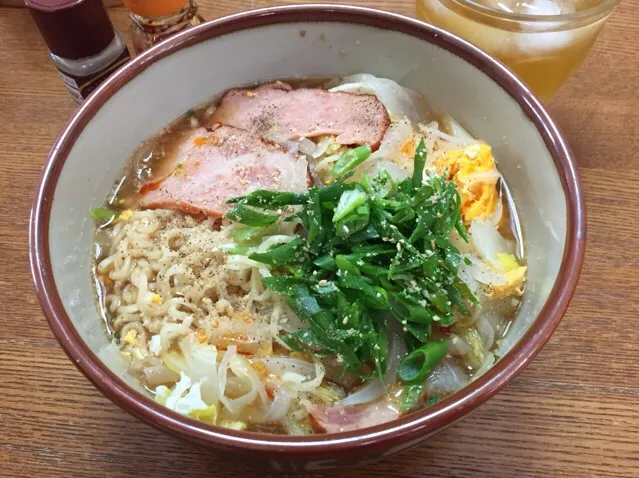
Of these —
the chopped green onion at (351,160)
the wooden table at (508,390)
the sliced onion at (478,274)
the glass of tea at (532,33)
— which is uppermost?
the glass of tea at (532,33)

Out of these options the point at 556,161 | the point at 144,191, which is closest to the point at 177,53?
the point at 144,191

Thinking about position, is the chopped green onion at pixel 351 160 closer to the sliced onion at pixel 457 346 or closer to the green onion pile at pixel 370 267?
the green onion pile at pixel 370 267

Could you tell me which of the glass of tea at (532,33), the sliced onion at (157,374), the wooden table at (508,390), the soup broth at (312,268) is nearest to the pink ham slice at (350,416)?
the soup broth at (312,268)

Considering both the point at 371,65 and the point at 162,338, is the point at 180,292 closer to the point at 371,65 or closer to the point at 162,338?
the point at 162,338

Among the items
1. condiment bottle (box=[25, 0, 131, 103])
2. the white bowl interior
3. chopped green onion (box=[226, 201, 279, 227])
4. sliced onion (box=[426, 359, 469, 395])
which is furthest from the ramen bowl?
chopped green onion (box=[226, 201, 279, 227])

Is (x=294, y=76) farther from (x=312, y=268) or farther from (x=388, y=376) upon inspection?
(x=388, y=376)

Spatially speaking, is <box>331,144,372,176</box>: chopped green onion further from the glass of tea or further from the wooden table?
the wooden table
